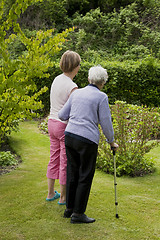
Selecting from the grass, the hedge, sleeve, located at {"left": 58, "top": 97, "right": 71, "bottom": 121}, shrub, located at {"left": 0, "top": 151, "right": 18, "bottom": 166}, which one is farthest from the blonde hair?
the hedge

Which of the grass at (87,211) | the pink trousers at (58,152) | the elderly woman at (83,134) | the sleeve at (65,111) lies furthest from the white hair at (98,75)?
the grass at (87,211)

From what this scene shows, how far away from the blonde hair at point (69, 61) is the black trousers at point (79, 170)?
0.92m

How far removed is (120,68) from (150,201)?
8.41 meters

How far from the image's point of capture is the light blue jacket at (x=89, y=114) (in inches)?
128

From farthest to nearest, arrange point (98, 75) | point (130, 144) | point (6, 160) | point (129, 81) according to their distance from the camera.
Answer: point (129, 81) < point (6, 160) < point (130, 144) < point (98, 75)

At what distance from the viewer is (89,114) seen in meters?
3.26

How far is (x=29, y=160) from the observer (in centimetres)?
635

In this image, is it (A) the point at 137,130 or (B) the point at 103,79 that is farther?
(A) the point at 137,130

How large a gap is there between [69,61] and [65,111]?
66 centimetres

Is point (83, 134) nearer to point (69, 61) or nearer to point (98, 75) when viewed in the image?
point (98, 75)

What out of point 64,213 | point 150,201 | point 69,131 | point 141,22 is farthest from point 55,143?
point 141,22

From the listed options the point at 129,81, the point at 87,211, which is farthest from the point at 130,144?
the point at 129,81

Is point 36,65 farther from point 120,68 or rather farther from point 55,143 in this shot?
point 120,68

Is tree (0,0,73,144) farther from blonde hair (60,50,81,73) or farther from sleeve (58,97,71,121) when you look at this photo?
sleeve (58,97,71,121)
